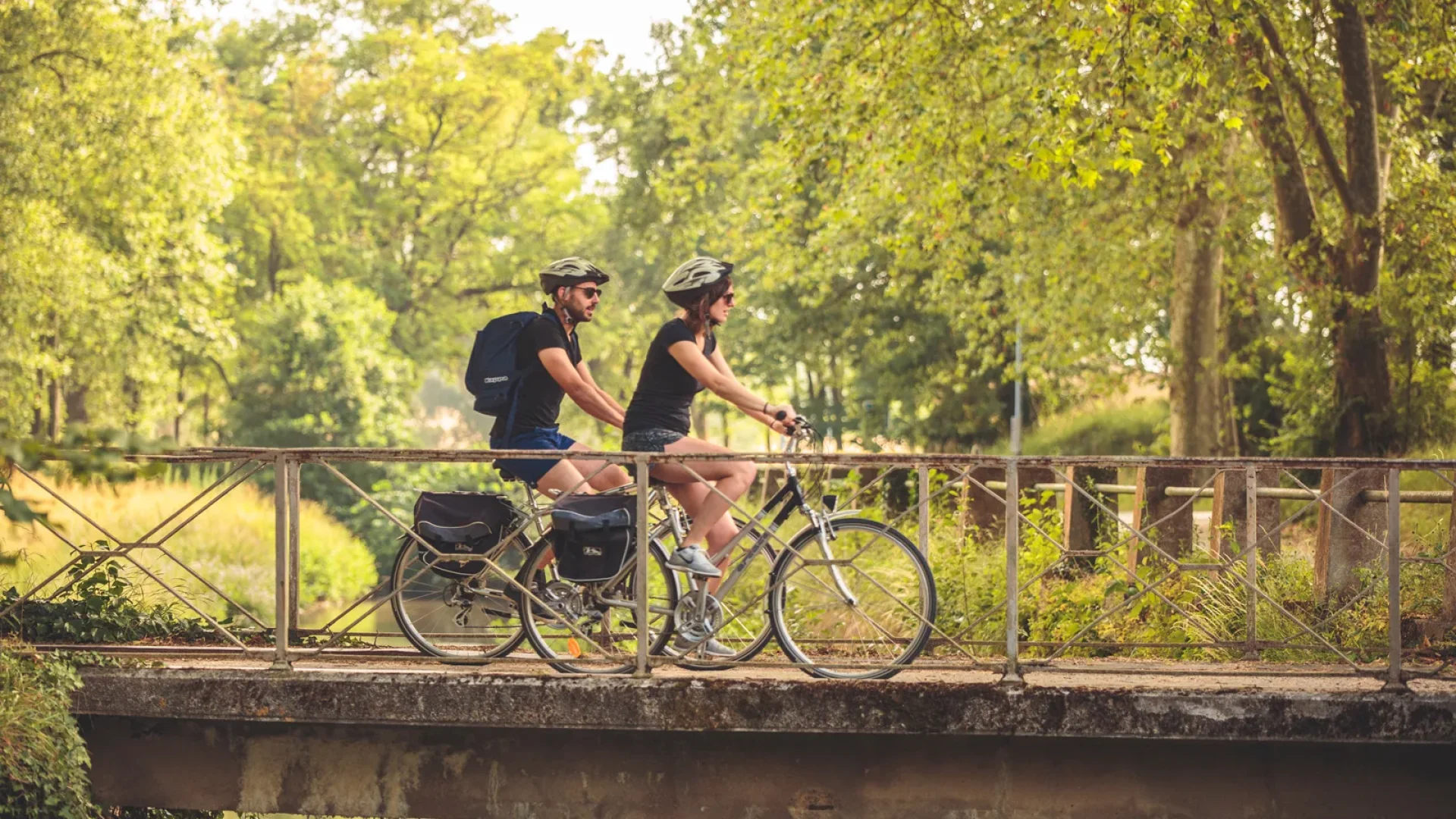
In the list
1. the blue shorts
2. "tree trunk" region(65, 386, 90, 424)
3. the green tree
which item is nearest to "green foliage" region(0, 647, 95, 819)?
the blue shorts

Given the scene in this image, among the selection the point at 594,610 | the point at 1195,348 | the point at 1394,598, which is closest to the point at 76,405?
the point at 1195,348

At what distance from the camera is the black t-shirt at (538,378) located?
708 centimetres

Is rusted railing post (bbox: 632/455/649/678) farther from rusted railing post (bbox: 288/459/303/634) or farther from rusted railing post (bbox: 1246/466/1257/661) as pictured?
rusted railing post (bbox: 1246/466/1257/661)

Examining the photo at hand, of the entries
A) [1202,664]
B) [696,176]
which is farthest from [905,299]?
[1202,664]

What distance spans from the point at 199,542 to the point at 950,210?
43.0 feet

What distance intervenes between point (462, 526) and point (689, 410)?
1.32 metres

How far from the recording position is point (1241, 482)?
408 inches

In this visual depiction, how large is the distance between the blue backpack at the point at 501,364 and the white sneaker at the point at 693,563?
1.04 metres

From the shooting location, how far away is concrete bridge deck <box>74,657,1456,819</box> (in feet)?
20.8

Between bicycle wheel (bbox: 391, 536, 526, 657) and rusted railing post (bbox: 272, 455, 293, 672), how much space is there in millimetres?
494

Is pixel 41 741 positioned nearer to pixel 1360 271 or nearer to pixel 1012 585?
pixel 1012 585

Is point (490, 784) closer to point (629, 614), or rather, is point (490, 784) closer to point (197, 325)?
point (629, 614)

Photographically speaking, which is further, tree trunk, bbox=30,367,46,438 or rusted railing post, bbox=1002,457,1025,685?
tree trunk, bbox=30,367,46,438

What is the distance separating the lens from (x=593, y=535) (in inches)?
275
